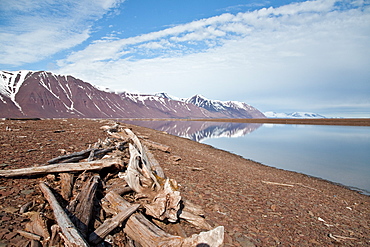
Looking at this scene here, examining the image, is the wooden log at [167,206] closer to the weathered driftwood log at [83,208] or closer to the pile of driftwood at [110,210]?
the pile of driftwood at [110,210]

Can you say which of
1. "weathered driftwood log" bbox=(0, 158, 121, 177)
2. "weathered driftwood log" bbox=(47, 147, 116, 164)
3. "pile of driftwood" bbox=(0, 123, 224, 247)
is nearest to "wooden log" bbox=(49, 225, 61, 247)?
"pile of driftwood" bbox=(0, 123, 224, 247)

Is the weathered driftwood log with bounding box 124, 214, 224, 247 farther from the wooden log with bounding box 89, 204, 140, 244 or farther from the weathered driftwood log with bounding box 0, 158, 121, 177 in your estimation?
the weathered driftwood log with bounding box 0, 158, 121, 177

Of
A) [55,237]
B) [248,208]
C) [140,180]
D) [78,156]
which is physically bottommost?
[248,208]

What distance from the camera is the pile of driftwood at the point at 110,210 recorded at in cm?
344

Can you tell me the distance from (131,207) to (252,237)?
278cm

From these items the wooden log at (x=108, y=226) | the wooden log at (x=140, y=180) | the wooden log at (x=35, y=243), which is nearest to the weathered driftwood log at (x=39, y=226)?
the wooden log at (x=35, y=243)

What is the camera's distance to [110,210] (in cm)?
455

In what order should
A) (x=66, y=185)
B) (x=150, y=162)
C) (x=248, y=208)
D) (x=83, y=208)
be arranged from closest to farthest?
(x=83, y=208) → (x=66, y=185) → (x=248, y=208) → (x=150, y=162)

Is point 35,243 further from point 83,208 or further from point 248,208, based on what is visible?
point 248,208

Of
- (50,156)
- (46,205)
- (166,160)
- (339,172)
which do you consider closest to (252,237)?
(46,205)

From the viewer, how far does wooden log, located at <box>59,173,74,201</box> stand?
4.91 metres

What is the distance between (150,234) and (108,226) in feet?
2.49

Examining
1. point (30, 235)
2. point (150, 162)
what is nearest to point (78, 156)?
point (150, 162)

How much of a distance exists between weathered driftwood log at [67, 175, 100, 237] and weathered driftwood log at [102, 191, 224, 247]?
1.09ft
